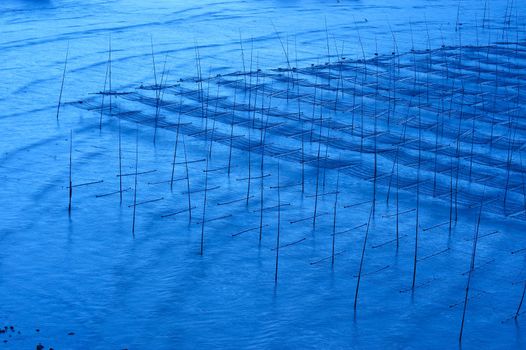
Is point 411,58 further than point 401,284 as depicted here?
Yes

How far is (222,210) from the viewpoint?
443cm

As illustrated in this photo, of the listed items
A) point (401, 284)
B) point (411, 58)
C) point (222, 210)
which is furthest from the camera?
point (411, 58)

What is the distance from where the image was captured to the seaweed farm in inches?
133

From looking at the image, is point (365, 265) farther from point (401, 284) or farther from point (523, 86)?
point (523, 86)

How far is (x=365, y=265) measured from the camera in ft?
12.6

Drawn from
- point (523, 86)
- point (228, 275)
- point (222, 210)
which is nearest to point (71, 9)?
point (523, 86)

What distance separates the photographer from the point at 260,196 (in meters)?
4.62

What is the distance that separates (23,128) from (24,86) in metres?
1.06

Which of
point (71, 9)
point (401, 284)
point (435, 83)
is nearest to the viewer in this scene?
point (401, 284)

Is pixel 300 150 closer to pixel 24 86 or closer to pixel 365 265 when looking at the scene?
pixel 365 265

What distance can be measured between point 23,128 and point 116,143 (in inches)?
27.9

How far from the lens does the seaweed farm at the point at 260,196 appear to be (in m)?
3.39

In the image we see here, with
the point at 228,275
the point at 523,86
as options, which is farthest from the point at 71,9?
the point at 228,275

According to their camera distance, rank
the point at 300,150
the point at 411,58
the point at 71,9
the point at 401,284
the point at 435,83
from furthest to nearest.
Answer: the point at 71,9
the point at 411,58
the point at 435,83
the point at 300,150
the point at 401,284
